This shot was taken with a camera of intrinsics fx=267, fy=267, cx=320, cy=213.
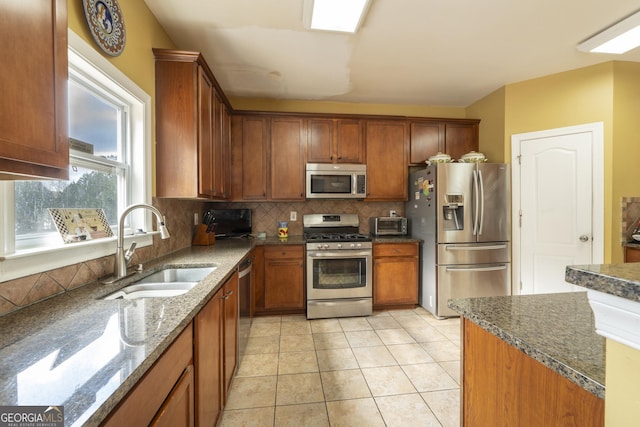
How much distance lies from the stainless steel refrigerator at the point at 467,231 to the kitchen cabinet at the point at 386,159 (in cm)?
46

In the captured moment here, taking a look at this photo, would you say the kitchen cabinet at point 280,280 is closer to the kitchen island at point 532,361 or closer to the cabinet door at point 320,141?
the cabinet door at point 320,141

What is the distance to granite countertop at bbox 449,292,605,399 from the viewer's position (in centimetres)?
61

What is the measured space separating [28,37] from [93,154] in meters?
0.99

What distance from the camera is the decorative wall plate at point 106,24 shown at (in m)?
1.33

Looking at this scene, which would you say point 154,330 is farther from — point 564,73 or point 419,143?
point 564,73

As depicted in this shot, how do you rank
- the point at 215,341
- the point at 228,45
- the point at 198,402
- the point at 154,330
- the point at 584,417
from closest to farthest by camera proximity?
the point at 584,417
the point at 154,330
the point at 198,402
the point at 215,341
the point at 228,45

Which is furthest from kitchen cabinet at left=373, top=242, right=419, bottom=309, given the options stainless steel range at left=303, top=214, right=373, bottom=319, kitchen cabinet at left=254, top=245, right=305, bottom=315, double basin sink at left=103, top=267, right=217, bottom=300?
double basin sink at left=103, top=267, right=217, bottom=300

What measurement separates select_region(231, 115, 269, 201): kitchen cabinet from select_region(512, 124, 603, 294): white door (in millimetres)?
2904

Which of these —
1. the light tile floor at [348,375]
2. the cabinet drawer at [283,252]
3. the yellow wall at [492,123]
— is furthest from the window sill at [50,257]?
the yellow wall at [492,123]

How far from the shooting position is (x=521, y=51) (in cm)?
246

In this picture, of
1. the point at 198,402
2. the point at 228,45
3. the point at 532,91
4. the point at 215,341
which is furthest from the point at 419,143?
the point at 198,402

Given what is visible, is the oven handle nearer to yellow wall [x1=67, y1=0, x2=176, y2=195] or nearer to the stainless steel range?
the stainless steel range

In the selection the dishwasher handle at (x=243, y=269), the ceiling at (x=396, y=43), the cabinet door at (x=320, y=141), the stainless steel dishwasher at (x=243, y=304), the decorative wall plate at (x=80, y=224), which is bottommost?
the stainless steel dishwasher at (x=243, y=304)

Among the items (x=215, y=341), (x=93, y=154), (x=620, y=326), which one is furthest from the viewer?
(x=93, y=154)
